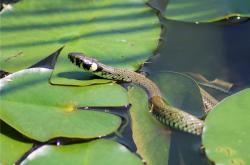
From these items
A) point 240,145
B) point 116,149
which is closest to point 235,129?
point 240,145

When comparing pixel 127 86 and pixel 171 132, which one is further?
pixel 127 86

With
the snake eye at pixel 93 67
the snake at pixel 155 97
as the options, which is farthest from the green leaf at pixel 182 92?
the snake eye at pixel 93 67

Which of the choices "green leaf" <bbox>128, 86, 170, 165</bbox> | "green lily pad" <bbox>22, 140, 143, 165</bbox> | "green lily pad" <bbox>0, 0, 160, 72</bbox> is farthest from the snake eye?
"green lily pad" <bbox>22, 140, 143, 165</bbox>

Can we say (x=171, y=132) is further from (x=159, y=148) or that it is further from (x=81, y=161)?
(x=81, y=161)

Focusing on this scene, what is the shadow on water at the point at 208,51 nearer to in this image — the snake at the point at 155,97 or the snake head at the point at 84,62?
the snake at the point at 155,97

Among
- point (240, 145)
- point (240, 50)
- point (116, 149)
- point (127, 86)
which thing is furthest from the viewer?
point (240, 50)

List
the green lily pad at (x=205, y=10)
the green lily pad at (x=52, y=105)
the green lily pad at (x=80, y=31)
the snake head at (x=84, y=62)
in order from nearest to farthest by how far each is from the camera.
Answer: the green lily pad at (x=52, y=105)
the snake head at (x=84, y=62)
the green lily pad at (x=80, y=31)
the green lily pad at (x=205, y=10)
